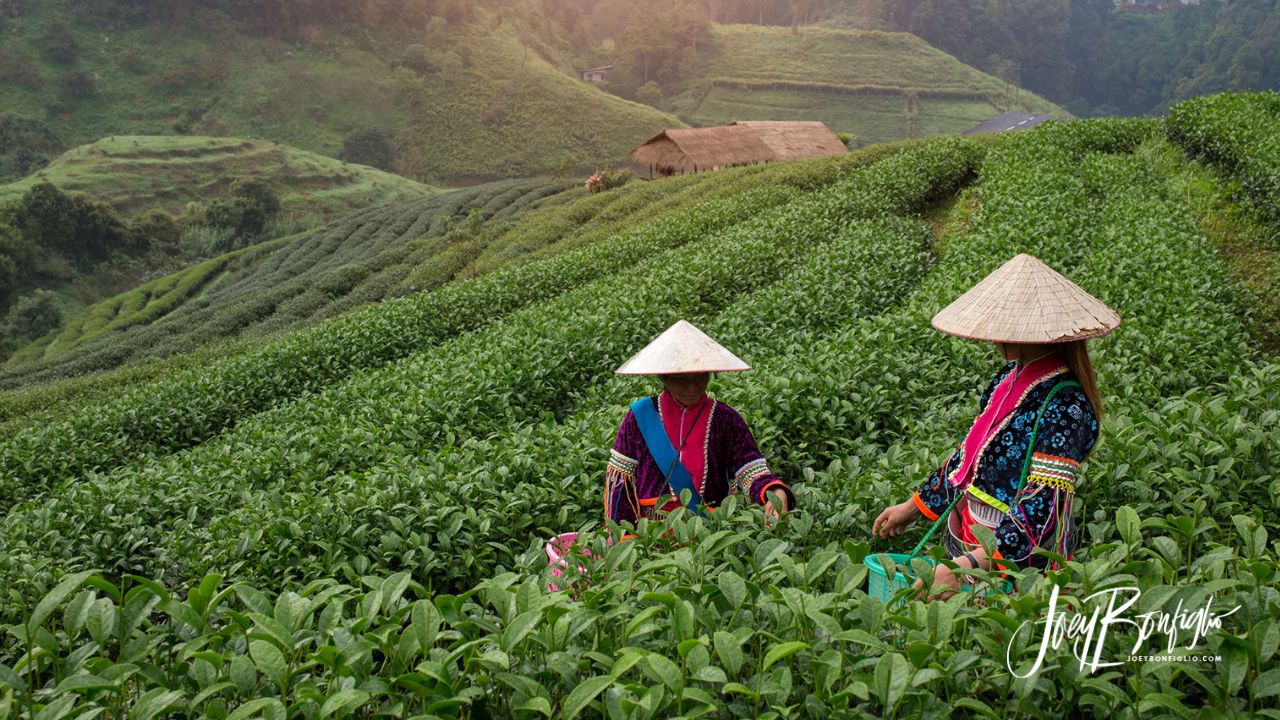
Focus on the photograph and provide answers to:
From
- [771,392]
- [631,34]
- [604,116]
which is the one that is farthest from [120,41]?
[771,392]

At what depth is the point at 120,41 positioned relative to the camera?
7069 cm

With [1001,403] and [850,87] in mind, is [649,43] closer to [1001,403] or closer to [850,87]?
[850,87]

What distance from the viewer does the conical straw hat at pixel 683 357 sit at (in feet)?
9.28

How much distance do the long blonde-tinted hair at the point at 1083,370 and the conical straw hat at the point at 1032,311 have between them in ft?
0.18

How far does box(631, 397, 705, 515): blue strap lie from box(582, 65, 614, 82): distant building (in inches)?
3750

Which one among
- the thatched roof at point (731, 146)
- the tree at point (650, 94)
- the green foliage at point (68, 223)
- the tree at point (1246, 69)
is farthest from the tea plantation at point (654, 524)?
the tree at point (1246, 69)

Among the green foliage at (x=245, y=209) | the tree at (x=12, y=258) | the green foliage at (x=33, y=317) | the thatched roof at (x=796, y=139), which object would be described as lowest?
the green foliage at (x=33, y=317)

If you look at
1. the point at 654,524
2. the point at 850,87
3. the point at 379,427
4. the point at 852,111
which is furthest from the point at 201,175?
the point at 850,87

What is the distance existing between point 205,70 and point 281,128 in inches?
437

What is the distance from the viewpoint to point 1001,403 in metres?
2.37

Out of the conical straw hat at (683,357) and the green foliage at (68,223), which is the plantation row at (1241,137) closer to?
the conical straw hat at (683,357)

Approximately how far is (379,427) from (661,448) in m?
3.92

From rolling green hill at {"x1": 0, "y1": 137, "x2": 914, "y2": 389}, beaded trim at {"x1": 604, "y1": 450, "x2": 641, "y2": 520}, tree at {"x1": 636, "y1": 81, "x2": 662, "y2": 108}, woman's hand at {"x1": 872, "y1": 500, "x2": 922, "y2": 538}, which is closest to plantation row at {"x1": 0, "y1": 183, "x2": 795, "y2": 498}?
rolling green hill at {"x1": 0, "y1": 137, "x2": 914, "y2": 389}

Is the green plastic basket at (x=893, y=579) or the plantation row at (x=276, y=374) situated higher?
the green plastic basket at (x=893, y=579)
